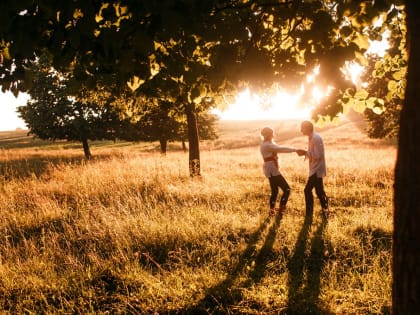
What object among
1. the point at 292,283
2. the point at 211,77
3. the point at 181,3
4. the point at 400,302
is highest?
the point at 181,3

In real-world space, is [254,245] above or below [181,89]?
below

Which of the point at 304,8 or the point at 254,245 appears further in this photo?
the point at 254,245

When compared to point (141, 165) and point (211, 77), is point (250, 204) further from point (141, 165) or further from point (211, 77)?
point (141, 165)

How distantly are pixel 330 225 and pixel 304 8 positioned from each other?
16.5 feet

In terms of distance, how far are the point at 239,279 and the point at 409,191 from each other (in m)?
2.98

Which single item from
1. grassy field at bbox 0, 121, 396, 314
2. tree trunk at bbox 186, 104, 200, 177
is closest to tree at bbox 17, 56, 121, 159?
tree trunk at bbox 186, 104, 200, 177

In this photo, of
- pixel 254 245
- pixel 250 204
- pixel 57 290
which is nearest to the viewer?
pixel 57 290

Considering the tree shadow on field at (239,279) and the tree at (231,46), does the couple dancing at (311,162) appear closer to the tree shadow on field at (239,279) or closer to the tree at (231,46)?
the tree shadow on field at (239,279)

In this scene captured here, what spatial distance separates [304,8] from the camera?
9.43 feet

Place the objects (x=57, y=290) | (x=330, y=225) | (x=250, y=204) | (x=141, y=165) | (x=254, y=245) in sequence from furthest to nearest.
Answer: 1. (x=141, y=165)
2. (x=250, y=204)
3. (x=330, y=225)
4. (x=254, y=245)
5. (x=57, y=290)

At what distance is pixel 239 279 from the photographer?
4754 mm

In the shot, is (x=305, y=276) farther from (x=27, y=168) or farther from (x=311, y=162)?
(x=27, y=168)

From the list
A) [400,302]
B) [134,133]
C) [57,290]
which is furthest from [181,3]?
[134,133]

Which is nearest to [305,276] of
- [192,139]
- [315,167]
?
[315,167]
